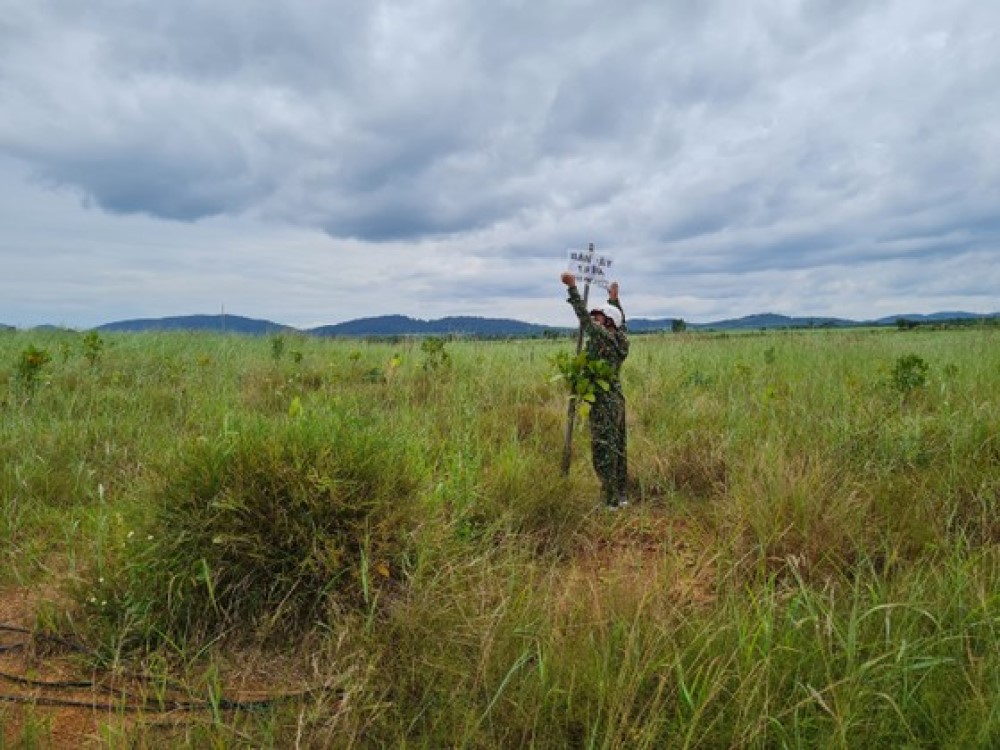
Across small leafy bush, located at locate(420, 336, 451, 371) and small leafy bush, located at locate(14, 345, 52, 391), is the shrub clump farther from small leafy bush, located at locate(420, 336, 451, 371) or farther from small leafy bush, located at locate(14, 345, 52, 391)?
small leafy bush, located at locate(420, 336, 451, 371)

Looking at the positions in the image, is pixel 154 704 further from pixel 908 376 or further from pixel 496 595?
pixel 908 376

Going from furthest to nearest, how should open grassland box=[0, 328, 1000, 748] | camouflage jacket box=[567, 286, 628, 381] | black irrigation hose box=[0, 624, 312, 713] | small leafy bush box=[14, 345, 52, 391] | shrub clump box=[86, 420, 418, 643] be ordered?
small leafy bush box=[14, 345, 52, 391], camouflage jacket box=[567, 286, 628, 381], shrub clump box=[86, 420, 418, 643], black irrigation hose box=[0, 624, 312, 713], open grassland box=[0, 328, 1000, 748]

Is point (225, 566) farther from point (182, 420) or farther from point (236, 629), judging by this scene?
point (182, 420)

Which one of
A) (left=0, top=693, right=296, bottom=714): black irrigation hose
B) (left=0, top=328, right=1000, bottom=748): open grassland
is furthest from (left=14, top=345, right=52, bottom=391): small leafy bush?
(left=0, top=693, right=296, bottom=714): black irrigation hose

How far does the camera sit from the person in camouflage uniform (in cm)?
369

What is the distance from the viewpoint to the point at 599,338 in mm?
3811

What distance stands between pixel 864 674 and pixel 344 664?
1.61 metres

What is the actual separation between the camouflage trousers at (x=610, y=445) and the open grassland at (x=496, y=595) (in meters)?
0.16

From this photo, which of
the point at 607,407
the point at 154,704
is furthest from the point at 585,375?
the point at 154,704

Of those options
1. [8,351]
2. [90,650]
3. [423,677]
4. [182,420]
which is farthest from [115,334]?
[423,677]

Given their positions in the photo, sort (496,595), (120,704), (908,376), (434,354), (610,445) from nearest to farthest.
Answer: (120,704) < (496,595) < (610,445) < (908,376) < (434,354)

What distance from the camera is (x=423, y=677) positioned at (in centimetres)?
190

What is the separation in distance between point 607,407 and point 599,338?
0.44 m

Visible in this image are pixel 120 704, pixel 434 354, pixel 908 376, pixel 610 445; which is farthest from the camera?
pixel 434 354
